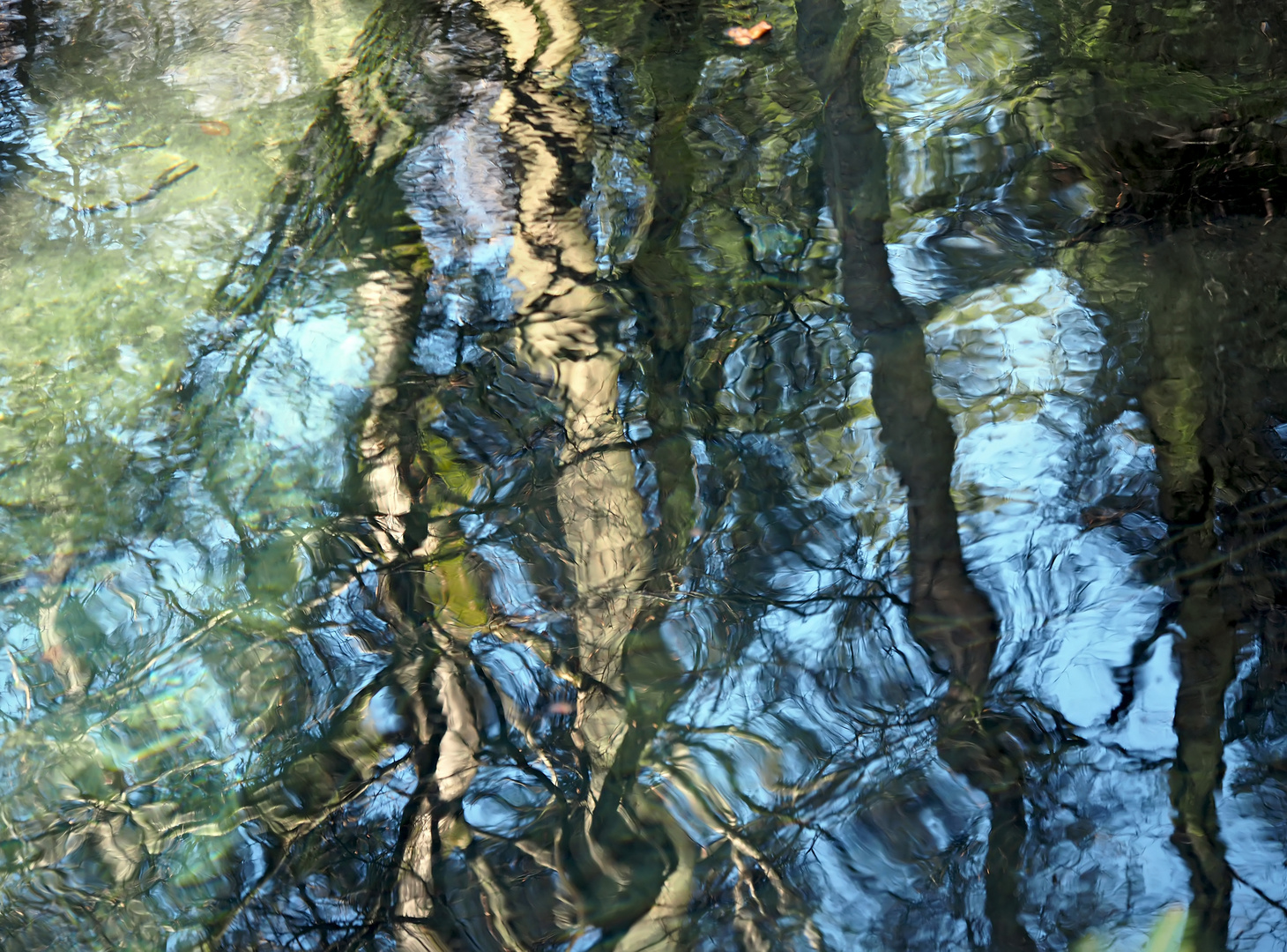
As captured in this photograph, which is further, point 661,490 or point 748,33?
point 748,33

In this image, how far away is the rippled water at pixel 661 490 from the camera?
1451 millimetres

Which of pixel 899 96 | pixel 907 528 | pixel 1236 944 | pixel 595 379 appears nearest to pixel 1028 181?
pixel 899 96

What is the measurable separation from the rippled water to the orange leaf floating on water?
5 cm

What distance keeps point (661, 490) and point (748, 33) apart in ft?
5.19

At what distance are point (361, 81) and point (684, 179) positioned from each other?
1068 mm

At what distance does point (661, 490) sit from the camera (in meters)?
1.83

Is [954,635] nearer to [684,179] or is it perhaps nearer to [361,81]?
[684,179]

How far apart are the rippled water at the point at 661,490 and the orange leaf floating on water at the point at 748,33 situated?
0.05 m

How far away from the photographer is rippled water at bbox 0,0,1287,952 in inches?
57.1

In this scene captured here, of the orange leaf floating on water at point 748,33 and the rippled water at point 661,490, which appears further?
the orange leaf floating on water at point 748,33

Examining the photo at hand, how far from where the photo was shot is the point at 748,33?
2645mm

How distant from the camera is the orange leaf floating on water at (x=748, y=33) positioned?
103 inches

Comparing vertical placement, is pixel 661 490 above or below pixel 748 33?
below

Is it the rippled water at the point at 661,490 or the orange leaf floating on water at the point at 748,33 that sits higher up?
the orange leaf floating on water at the point at 748,33
